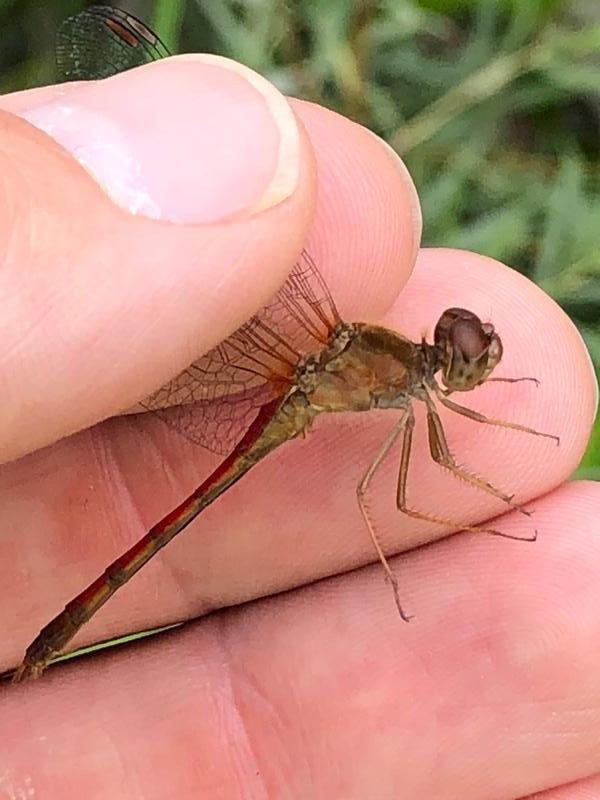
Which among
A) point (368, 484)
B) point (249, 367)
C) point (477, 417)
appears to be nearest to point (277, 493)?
point (368, 484)

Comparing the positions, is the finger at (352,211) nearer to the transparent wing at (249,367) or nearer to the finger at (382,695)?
the transparent wing at (249,367)

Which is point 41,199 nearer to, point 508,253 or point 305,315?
point 305,315

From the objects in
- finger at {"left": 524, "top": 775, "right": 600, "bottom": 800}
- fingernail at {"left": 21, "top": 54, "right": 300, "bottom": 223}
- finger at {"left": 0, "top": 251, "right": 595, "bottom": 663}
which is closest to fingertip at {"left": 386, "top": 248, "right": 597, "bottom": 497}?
finger at {"left": 0, "top": 251, "right": 595, "bottom": 663}

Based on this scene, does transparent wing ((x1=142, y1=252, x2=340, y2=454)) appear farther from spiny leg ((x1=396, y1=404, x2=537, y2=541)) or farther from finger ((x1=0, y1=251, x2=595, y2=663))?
spiny leg ((x1=396, y1=404, x2=537, y2=541))

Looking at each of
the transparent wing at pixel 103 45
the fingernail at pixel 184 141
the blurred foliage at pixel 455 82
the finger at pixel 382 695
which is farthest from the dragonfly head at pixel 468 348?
the blurred foliage at pixel 455 82

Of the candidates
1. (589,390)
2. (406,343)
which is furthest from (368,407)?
(589,390)

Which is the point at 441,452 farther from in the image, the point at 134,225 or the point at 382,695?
the point at 134,225
